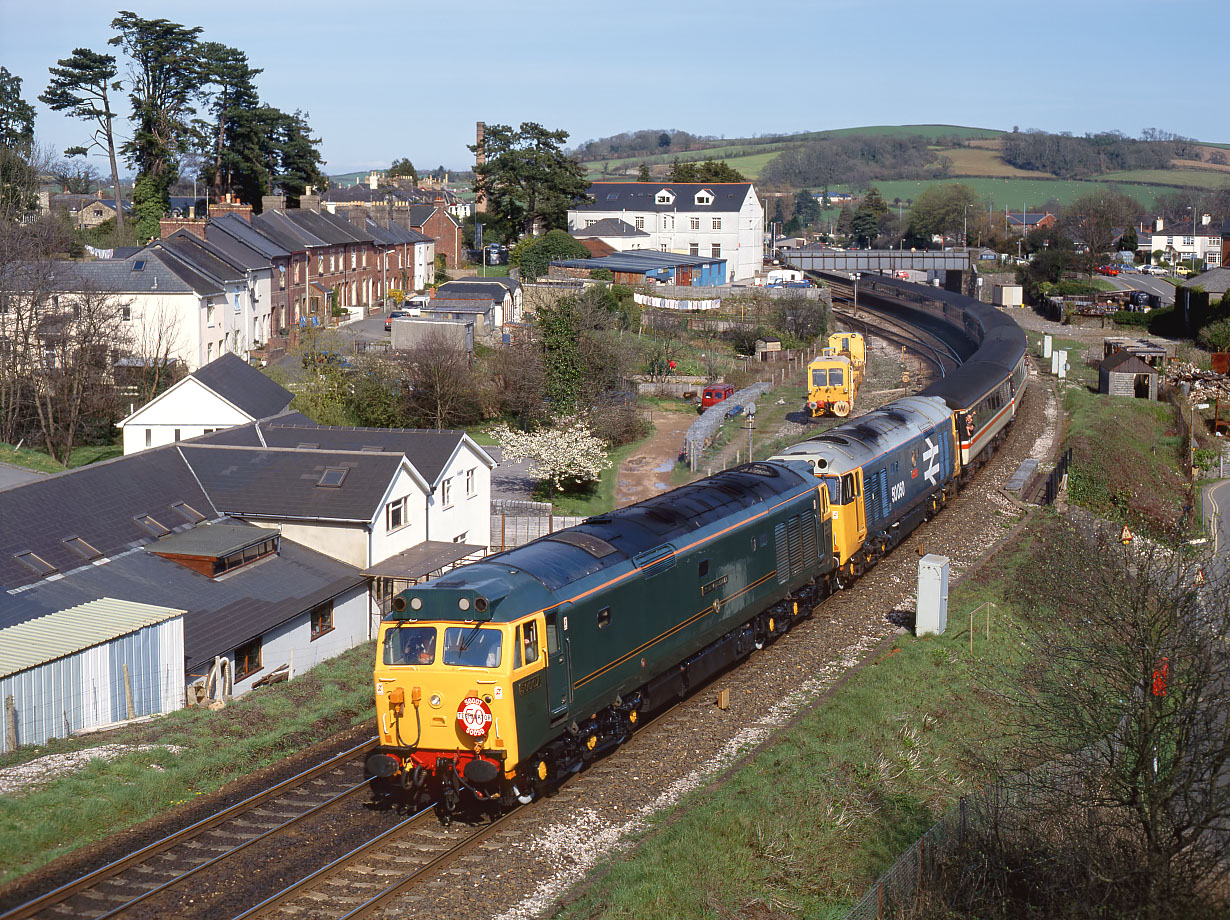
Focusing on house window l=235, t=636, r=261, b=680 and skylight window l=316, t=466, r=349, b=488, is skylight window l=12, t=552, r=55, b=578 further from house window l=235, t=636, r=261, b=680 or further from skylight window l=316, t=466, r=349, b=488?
skylight window l=316, t=466, r=349, b=488

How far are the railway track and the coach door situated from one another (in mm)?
3179

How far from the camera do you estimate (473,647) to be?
48.1 feet

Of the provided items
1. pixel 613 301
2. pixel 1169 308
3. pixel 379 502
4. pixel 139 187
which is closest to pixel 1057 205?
pixel 1169 308

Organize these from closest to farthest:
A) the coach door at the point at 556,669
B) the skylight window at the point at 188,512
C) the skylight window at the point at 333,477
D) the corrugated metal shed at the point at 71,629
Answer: the coach door at the point at 556,669 < the corrugated metal shed at the point at 71,629 < the skylight window at the point at 188,512 < the skylight window at the point at 333,477

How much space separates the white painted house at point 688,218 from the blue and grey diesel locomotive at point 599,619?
8091 centimetres

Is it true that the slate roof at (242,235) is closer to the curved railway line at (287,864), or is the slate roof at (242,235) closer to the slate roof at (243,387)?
the slate roof at (243,387)

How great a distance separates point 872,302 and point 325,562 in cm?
7252

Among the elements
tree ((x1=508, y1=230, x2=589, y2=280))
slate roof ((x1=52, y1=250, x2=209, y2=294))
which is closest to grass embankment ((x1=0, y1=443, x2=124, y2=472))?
slate roof ((x1=52, y1=250, x2=209, y2=294))

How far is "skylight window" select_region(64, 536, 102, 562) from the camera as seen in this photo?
24141mm

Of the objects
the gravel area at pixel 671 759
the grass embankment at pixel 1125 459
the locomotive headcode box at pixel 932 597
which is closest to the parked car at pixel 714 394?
the grass embankment at pixel 1125 459

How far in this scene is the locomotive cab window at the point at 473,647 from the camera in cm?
1455

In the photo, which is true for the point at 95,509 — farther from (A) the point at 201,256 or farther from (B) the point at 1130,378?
(B) the point at 1130,378

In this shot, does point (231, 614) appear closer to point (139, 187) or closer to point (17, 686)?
point (17, 686)

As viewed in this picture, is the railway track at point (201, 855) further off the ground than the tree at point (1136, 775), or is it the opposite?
the tree at point (1136, 775)
